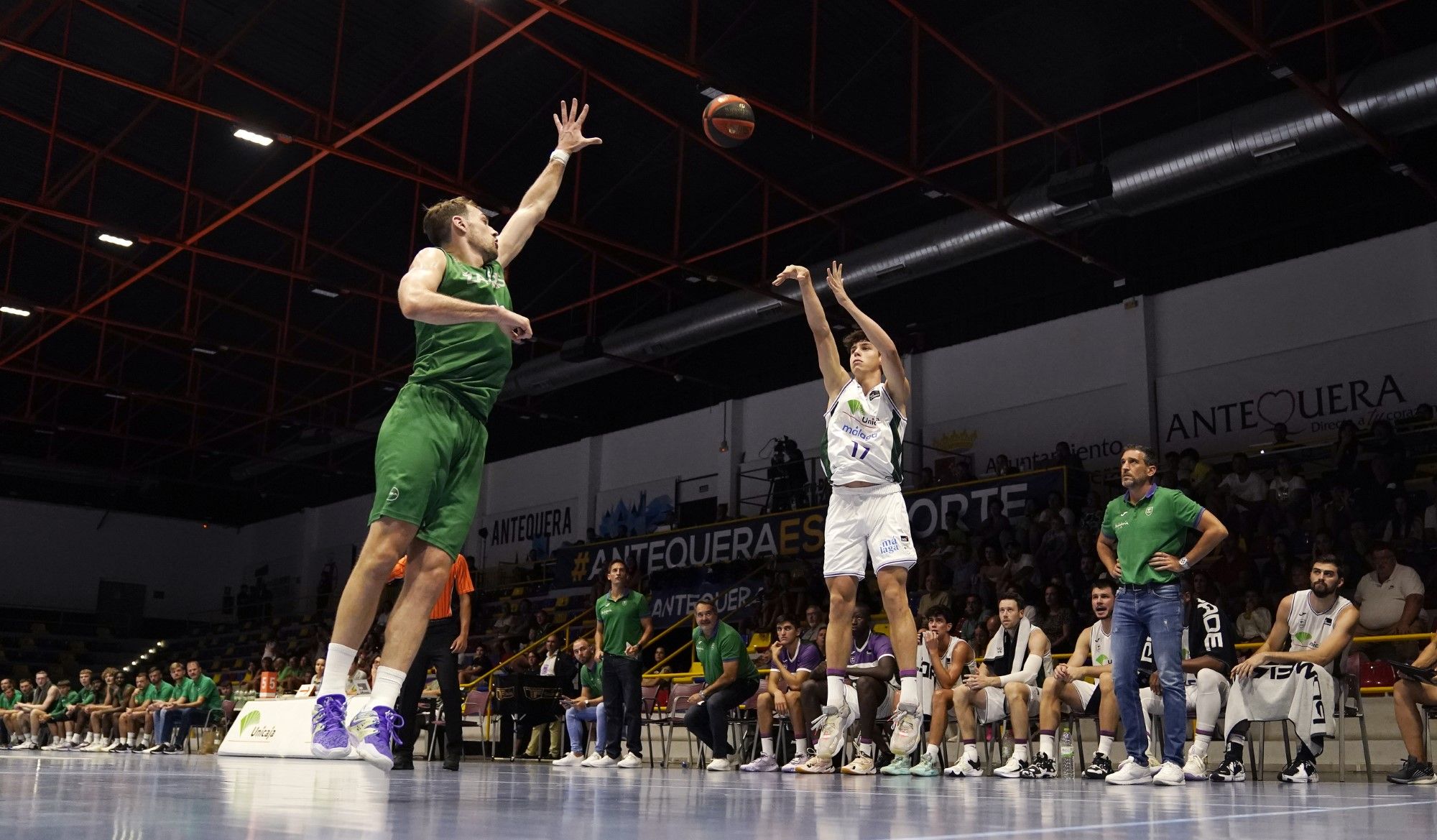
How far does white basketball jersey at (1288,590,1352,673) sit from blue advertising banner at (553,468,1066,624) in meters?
7.31

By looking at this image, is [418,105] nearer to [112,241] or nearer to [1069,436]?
[112,241]

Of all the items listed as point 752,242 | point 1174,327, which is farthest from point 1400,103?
point 752,242

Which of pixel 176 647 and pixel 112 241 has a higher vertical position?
A: pixel 112 241

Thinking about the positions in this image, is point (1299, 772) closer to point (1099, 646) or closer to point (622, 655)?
point (1099, 646)

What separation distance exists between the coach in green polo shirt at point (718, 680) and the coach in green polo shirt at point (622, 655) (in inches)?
23.5

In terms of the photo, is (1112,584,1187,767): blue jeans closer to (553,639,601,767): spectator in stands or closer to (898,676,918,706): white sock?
(898,676,918,706): white sock

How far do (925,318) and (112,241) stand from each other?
13.2 metres

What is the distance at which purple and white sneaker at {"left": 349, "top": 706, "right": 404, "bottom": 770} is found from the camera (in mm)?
3455

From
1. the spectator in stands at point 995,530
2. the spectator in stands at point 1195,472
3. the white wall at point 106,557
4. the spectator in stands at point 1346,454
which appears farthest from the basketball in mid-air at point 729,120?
the white wall at point 106,557

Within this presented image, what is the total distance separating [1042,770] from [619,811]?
581 cm

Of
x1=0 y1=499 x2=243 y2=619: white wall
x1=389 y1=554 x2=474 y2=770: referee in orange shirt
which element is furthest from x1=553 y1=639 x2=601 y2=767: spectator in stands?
x1=0 y1=499 x2=243 y2=619: white wall

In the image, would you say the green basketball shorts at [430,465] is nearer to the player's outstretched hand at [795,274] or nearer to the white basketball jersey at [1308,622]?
the player's outstretched hand at [795,274]

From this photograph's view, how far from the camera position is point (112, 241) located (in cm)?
1723

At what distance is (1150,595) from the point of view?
247 inches
